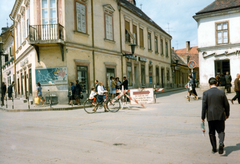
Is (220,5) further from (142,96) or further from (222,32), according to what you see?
(142,96)

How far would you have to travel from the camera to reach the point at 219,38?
25469 mm

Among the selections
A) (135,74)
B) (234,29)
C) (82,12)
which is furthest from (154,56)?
(82,12)

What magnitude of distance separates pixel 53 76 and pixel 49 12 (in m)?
4.57

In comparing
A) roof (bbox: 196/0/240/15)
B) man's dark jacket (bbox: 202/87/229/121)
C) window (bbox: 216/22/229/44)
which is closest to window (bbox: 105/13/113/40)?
roof (bbox: 196/0/240/15)

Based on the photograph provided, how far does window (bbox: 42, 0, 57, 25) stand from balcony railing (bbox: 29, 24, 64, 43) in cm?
46

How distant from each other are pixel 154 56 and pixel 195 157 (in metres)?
28.5

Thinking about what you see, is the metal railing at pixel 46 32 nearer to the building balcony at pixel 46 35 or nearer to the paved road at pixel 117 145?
the building balcony at pixel 46 35

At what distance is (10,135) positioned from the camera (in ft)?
24.1

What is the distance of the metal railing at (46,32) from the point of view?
54.0 ft

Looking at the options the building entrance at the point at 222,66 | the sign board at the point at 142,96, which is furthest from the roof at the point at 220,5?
the sign board at the point at 142,96

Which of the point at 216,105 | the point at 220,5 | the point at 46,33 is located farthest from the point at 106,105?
the point at 220,5

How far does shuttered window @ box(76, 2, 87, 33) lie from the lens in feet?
59.3

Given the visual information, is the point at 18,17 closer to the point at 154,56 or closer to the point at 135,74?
the point at 135,74

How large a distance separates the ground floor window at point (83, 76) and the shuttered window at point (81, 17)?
9.61 feet
